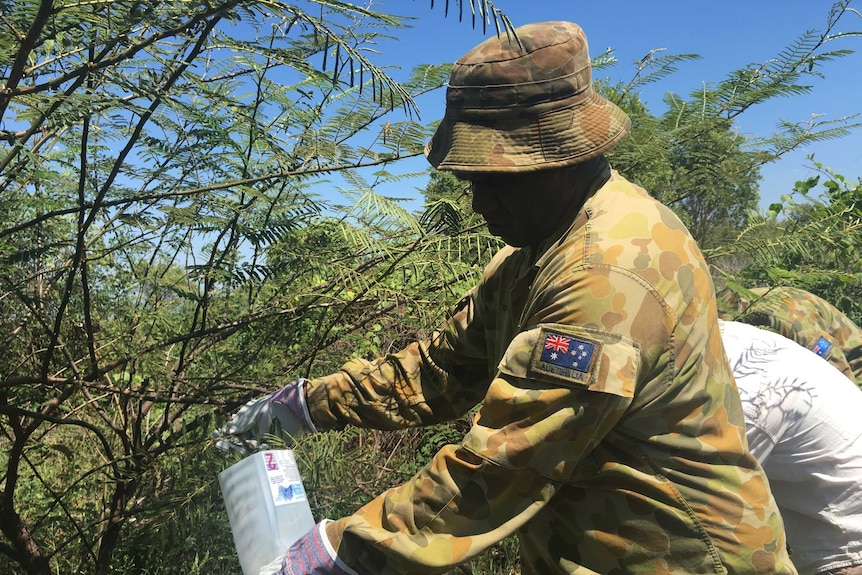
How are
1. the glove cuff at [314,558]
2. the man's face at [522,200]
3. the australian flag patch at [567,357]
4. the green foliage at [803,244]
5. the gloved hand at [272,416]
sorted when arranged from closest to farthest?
the australian flag patch at [567,357] → the glove cuff at [314,558] → the man's face at [522,200] → the gloved hand at [272,416] → the green foliage at [803,244]

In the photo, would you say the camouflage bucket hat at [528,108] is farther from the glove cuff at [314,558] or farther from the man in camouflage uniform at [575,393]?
the glove cuff at [314,558]

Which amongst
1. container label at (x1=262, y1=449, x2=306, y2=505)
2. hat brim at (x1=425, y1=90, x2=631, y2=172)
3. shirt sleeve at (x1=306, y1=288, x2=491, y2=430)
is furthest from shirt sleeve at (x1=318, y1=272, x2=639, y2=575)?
shirt sleeve at (x1=306, y1=288, x2=491, y2=430)

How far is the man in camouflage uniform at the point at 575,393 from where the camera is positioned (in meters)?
1.05

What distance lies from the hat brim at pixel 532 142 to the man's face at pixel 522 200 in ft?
0.14

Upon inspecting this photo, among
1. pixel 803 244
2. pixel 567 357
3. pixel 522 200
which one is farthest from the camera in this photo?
pixel 803 244

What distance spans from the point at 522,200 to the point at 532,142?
124mm

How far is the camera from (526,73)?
117 cm

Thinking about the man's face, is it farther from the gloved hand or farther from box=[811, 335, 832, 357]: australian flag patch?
box=[811, 335, 832, 357]: australian flag patch

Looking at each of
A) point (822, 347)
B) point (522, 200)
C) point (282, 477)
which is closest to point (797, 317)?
point (822, 347)

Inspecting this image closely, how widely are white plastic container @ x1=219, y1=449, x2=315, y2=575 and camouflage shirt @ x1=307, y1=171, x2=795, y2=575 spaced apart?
177 mm

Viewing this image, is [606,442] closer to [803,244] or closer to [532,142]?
[532,142]

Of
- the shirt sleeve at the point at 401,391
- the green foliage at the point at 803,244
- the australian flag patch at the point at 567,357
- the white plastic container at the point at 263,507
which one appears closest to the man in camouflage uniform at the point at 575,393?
the australian flag patch at the point at 567,357

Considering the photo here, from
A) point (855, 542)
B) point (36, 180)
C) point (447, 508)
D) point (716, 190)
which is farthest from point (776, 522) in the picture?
point (716, 190)

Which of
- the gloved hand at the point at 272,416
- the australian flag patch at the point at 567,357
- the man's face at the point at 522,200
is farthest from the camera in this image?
the gloved hand at the point at 272,416
